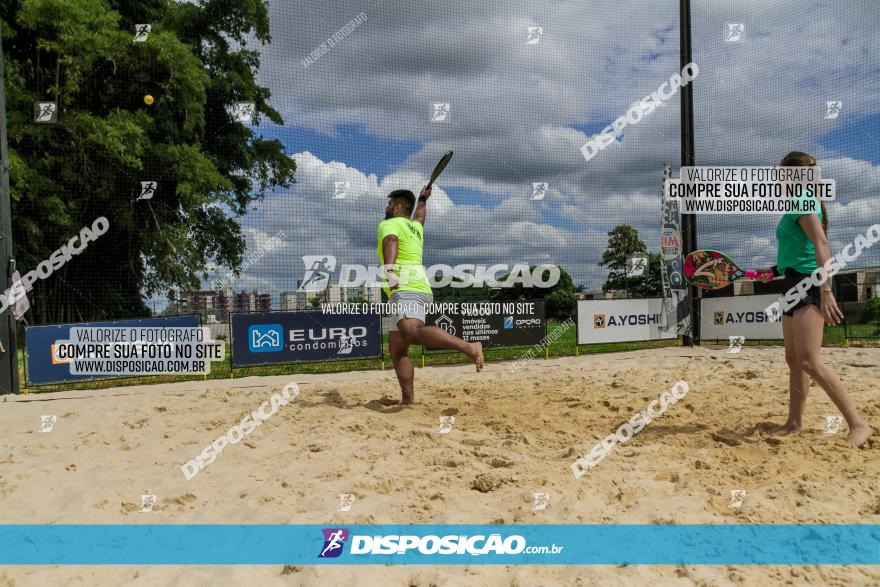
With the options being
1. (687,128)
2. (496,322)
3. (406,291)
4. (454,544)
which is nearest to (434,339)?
(406,291)

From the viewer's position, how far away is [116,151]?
15.6m

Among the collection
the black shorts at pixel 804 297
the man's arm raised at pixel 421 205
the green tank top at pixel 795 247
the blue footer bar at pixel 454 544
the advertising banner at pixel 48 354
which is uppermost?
the man's arm raised at pixel 421 205

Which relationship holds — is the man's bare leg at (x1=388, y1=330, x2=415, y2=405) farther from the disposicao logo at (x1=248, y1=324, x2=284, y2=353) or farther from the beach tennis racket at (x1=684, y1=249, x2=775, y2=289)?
the beach tennis racket at (x1=684, y1=249, x2=775, y2=289)

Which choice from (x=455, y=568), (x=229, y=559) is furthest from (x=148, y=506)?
(x=455, y=568)

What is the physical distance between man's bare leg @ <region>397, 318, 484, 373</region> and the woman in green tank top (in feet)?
7.30

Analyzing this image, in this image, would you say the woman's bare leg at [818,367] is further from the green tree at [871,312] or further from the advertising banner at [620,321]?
the green tree at [871,312]

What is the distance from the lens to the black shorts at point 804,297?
363 centimetres

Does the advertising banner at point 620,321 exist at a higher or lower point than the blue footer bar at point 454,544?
higher

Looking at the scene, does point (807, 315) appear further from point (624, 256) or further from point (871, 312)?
point (624, 256)

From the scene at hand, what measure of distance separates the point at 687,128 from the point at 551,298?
456 inches

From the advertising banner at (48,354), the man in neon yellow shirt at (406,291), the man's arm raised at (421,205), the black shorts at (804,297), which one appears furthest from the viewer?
the advertising banner at (48,354)

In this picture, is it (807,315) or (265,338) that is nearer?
(807,315)

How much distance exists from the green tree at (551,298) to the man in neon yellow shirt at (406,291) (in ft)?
21.9

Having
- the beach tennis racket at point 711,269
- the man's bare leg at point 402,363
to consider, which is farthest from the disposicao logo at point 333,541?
the beach tennis racket at point 711,269
